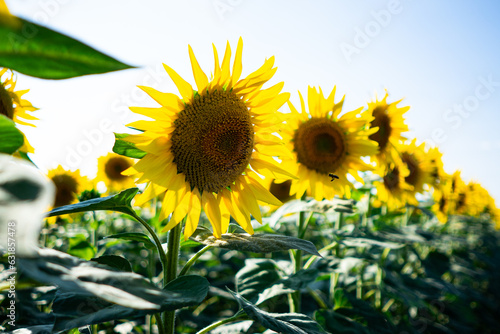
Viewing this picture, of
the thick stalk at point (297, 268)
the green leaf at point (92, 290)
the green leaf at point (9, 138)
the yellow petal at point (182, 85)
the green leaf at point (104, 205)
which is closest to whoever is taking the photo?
the green leaf at point (92, 290)

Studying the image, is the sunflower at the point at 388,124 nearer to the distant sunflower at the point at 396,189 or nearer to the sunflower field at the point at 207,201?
the sunflower field at the point at 207,201

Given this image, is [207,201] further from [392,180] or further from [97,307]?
[392,180]

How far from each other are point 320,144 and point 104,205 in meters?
1.59

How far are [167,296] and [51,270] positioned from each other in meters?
0.16

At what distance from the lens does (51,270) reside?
440mm

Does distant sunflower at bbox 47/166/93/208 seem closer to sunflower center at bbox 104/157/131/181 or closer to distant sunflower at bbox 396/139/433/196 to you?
sunflower center at bbox 104/157/131/181

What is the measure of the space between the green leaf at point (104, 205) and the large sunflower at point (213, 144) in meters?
0.06

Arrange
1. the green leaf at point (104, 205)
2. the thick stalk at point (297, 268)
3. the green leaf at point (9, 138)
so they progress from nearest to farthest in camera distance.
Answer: the green leaf at point (9, 138)
the green leaf at point (104, 205)
the thick stalk at point (297, 268)

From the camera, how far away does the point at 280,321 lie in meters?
1.06

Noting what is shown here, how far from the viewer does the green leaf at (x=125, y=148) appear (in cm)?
113

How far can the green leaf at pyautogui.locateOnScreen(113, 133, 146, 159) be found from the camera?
3.71ft

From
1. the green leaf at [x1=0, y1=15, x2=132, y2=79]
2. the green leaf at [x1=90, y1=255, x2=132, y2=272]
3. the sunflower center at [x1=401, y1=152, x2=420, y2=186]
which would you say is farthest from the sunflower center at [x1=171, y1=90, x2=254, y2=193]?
the sunflower center at [x1=401, y1=152, x2=420, y2=186]

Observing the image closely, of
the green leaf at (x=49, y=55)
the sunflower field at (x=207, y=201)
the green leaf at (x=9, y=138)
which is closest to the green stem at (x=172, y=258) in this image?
the sunflower field at (x=207, y=201)

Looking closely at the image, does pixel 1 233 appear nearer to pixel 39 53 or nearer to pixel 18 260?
pixel 18 260
